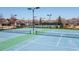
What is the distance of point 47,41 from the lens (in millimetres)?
3137

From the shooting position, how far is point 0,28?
3.13 m

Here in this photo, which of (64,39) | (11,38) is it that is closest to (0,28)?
(11,38)

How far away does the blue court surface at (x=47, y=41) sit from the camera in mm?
3102

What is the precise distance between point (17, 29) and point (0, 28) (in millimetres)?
200

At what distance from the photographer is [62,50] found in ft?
10.2

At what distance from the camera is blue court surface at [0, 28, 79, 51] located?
3102 millimetres

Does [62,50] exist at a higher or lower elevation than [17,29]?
lower
